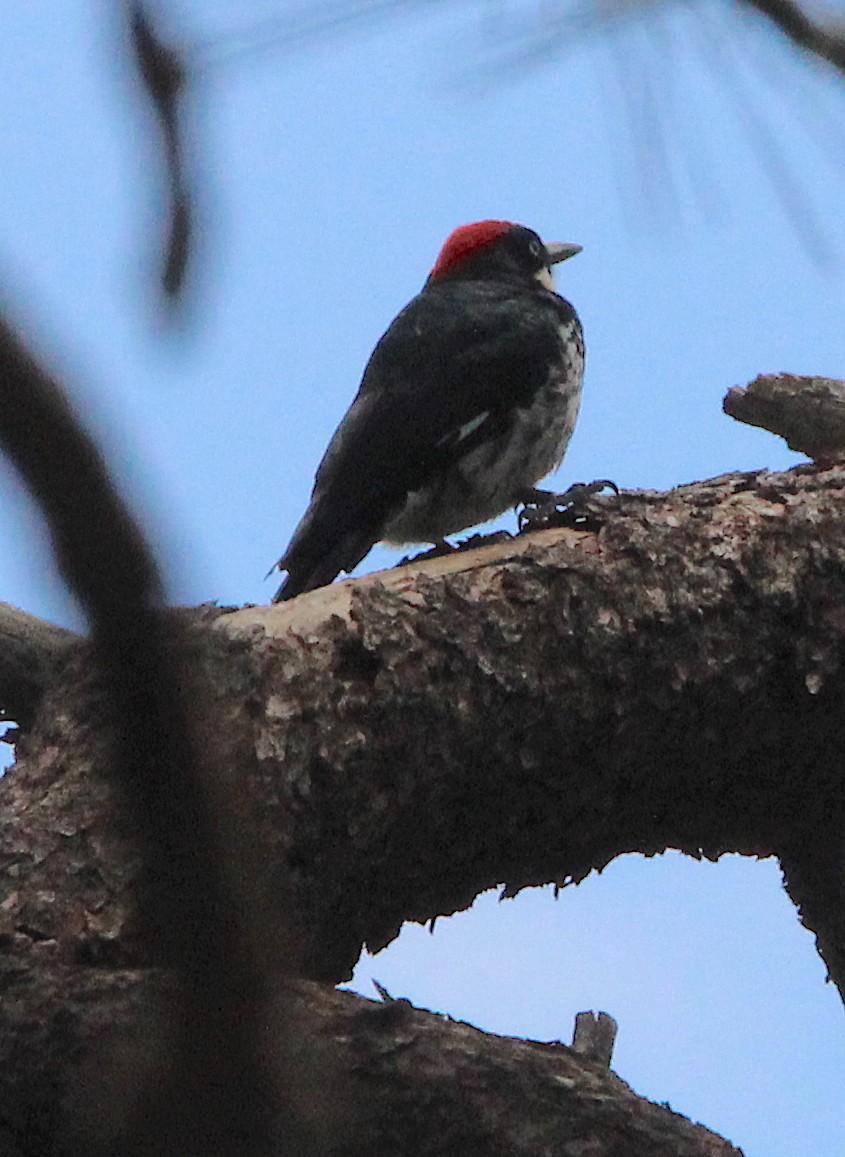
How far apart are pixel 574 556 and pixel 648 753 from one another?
407mm

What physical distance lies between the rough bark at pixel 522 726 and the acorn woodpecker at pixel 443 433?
2.86 feet

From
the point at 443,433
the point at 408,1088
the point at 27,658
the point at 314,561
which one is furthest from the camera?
the point at 443,433

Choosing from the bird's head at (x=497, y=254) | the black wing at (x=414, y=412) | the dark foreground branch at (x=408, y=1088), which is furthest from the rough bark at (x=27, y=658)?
the bird's head at (x=497, y=254)

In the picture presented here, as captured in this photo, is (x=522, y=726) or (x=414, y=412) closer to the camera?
(x=522, y=726)

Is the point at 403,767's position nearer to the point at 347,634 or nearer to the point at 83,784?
the point at 347,634

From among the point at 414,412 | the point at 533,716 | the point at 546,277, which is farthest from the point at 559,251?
the point at 533,716

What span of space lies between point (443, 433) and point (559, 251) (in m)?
1.65

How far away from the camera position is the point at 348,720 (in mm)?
2660

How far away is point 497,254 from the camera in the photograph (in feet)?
17.1

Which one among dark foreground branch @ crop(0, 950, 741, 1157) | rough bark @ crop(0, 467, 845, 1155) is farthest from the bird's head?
dark foreground branch @ crop(0, 950, 741, 1157)

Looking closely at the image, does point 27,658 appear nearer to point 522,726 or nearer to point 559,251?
point 522,726

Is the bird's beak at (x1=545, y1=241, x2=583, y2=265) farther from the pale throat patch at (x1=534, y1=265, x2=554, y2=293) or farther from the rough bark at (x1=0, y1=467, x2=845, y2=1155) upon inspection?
the rough bark at (x1=0, y1=467, x2=845, y2=1155)

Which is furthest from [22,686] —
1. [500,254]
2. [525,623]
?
[500,254]

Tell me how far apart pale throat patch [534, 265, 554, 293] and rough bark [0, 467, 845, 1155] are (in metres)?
2.16
